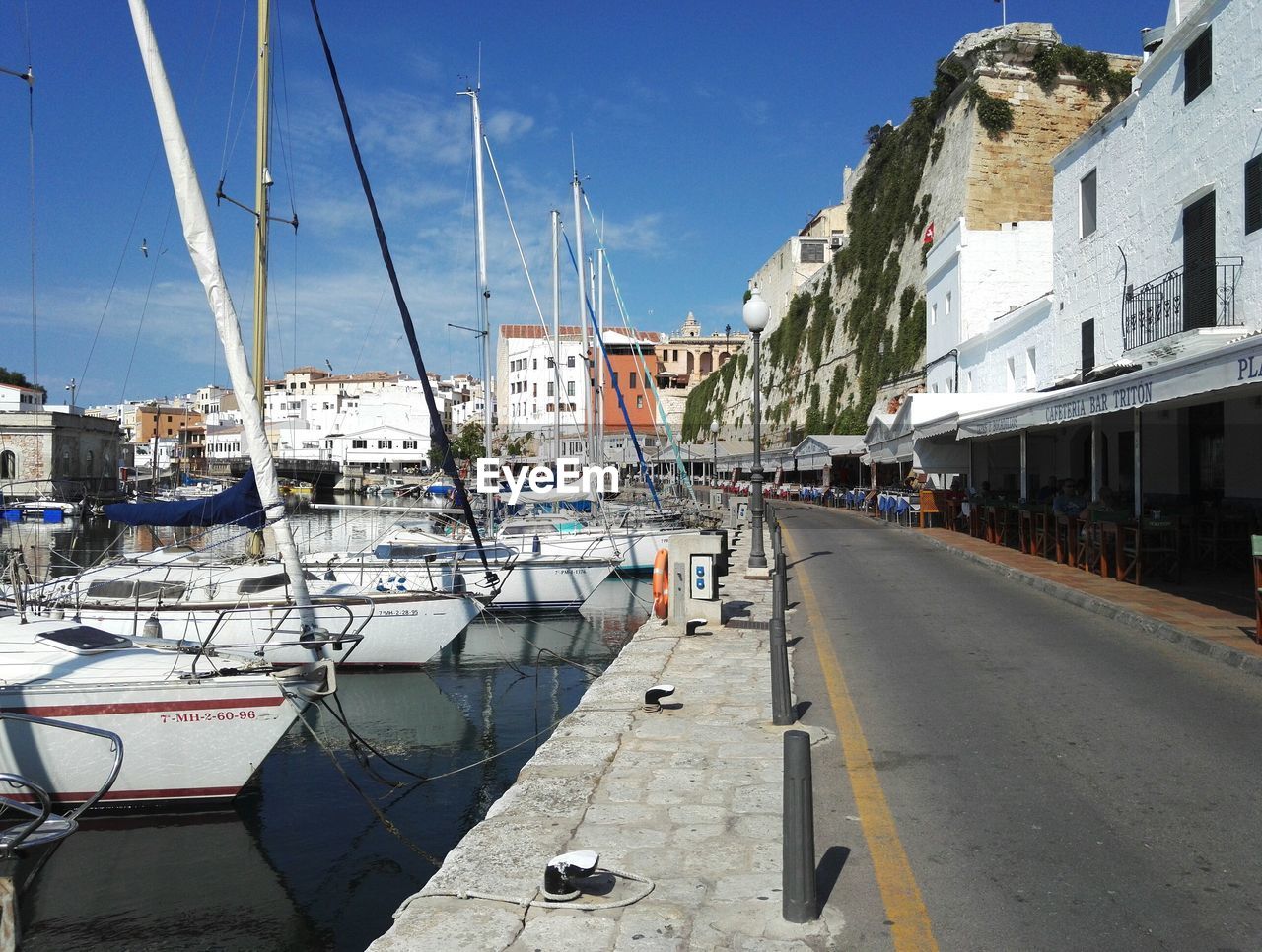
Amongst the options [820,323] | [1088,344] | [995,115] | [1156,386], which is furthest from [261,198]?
[820,323]

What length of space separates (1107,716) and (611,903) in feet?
16.7

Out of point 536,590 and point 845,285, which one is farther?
point 845,285

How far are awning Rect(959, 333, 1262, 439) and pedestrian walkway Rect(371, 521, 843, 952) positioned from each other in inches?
230

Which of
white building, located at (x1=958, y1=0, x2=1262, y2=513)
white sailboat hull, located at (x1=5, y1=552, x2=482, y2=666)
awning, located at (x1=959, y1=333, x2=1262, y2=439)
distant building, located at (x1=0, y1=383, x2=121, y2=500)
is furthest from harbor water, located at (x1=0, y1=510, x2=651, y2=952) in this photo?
distant building, located at (x1=0, y1=383, x2=121, y2=500)

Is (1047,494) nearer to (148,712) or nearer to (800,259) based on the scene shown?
(148,712)

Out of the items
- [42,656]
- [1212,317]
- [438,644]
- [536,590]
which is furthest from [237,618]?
[1212,317]

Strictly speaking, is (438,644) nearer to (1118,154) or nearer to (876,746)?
(876,746)

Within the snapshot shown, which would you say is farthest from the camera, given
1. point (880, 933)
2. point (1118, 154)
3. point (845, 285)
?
point (845, 285)

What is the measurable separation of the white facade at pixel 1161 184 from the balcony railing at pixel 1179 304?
0.08 metres

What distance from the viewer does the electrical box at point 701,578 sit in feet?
41.3

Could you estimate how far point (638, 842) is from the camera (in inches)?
210

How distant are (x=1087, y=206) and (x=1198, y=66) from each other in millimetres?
5529

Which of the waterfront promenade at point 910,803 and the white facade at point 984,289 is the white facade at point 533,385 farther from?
the waterfront promenade at point 910,803

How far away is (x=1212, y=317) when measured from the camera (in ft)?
52.9
